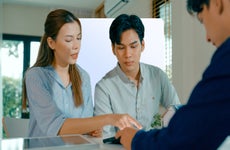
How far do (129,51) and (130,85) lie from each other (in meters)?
0.12

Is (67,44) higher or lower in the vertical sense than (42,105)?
higher

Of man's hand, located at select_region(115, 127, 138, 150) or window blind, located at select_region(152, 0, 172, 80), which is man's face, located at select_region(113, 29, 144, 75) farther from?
man's hand, located at select_region(115, 127, 138, 150)

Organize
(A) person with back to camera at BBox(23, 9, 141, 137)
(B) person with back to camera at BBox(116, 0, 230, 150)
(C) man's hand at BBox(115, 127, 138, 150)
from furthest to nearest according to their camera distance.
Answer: (A) person with back to camera at BBox(23, 9, 141, 137) < (C) man's hand at BBox(115, 127, 138, 150) < (B) person with back to camera at BBox(116, 0, 230, 150)

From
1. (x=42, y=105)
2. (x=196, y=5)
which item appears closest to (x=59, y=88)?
(x=42, y=105)

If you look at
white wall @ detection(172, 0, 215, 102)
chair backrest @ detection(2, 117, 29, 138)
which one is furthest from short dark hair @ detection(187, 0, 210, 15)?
chair backrest @ detection(2, 117, 29, 138)

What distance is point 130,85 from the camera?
1048 mm

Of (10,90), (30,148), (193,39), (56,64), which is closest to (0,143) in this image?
(30,148)

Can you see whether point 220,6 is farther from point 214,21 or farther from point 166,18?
point 166,18

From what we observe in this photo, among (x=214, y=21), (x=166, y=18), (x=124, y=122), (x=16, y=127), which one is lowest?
(x=16, y=127)

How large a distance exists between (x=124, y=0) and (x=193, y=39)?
476 mm

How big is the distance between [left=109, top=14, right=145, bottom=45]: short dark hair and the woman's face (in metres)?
0.12

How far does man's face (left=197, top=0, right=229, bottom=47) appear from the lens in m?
0.42

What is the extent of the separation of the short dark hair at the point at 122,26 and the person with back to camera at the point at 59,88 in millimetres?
114

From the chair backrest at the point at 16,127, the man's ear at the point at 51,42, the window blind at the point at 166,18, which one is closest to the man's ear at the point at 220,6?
the man's ear at the point at 51,42
